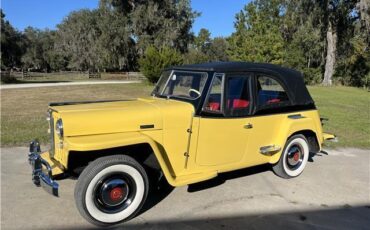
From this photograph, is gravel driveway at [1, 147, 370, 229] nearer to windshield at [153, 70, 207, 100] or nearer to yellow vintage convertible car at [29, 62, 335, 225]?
yellow vintage convertible car at [29, 62, 335, 225]

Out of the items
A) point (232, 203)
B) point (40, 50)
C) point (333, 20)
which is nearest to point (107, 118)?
point (232, 203)

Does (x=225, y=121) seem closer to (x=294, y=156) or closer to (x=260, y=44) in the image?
(x=294, y=156)

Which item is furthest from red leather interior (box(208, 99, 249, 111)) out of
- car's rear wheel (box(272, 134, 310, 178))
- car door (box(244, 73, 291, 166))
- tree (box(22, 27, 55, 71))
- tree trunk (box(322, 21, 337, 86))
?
tree (box(22, 27, 55, 71))

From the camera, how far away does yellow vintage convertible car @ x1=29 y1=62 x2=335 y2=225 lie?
4.12 meters

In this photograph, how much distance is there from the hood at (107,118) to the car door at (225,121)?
69cm

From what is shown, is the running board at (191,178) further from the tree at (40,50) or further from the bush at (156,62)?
the tree at (40,50)

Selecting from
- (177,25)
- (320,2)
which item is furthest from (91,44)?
(320,2)

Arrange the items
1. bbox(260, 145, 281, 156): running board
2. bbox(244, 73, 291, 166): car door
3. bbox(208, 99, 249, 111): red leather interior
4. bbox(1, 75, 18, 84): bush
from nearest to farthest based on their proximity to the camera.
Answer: bbox(208, 99, 249, 111): red leather interior, bbox(244, 73, 291, 166): car door, bbox(260, 145, 281, 156): running board, bbox(1, 75, 18, 84): bush

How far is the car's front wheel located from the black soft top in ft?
5.74

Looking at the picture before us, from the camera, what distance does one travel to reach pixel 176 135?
458cm

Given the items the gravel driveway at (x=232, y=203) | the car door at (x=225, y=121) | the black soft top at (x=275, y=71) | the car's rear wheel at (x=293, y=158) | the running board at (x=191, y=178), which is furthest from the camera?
the car's rear wheel at (x=293, y=158)

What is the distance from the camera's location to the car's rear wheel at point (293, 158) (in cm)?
590

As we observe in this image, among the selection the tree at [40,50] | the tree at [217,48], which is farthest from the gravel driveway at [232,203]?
the tree at [217,48]

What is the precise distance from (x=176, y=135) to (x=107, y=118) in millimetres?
886
